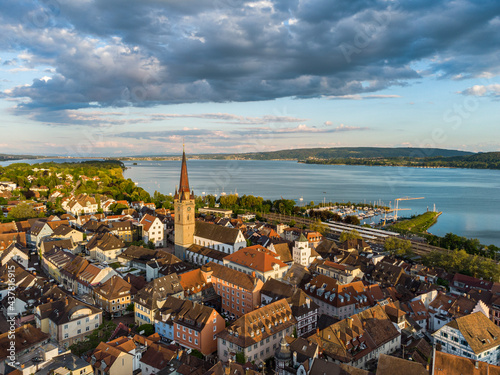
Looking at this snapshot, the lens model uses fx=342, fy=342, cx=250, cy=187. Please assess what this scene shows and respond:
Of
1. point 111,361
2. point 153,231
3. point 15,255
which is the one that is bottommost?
point 111,361

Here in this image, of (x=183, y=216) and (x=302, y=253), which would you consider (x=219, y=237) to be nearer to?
(x=183, y=216)

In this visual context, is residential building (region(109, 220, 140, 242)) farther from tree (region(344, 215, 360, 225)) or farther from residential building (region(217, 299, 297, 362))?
tree (region(344, 215, 360, 225))

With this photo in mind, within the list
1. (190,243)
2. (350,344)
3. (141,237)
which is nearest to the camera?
(350,344)

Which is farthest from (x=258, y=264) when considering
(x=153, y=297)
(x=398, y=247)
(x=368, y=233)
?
(x=368, y=233)

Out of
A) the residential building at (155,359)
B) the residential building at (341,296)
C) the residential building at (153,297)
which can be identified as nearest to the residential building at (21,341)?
the residential building at (153,297)

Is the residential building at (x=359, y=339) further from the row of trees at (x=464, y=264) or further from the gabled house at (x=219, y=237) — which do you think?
the row of trees at (x=464, y=264)

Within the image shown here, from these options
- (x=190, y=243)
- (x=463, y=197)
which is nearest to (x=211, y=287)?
(x=190, y=243)

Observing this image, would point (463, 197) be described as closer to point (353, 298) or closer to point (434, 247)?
point (434, 247)
